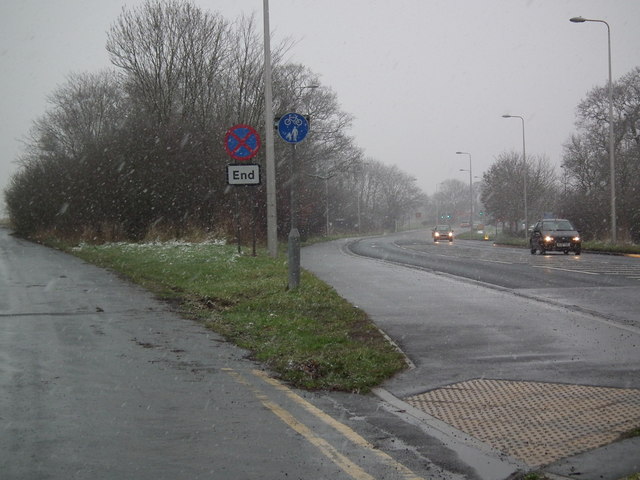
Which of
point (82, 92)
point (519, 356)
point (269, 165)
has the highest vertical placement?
point (82, 92)

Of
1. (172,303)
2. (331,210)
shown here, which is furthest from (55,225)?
(331,210)

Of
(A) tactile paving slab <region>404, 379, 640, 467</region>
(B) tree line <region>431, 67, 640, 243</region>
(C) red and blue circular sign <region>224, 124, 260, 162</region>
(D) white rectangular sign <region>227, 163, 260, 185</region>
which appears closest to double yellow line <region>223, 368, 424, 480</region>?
(A) tactile paving slab <region>404, 379, 640, 467</region>

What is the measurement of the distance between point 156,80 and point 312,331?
33.2 meters

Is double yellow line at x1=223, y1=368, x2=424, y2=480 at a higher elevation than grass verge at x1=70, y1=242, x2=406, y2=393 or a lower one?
lower

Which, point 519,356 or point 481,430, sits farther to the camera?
point 519,356

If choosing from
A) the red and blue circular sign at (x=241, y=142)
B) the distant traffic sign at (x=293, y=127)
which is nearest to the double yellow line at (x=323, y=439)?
the distant traffic sign at (x=293, y=127)

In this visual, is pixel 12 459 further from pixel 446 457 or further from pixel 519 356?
pixel 519 356

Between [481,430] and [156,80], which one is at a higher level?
[156,80]

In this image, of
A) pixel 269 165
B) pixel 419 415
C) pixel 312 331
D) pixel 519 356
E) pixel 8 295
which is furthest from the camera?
pixel 269 165

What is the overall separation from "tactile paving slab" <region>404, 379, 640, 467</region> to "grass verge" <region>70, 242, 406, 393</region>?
0.95 m

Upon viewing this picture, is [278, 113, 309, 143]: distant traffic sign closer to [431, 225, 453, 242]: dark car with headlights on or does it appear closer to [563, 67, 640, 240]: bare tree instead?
[563, 67, 640, 240]: bare tree

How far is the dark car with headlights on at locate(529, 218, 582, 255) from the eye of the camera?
32.8 m

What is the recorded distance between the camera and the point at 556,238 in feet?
108

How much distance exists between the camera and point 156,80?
39844 millimetres
